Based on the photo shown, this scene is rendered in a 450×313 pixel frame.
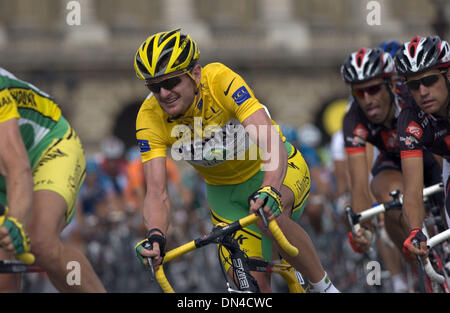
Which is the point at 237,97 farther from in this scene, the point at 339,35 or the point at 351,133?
the point at 339,35

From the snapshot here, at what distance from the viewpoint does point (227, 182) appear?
269 inches

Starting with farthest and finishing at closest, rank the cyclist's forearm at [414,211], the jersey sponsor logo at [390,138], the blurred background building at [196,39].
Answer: the blurred background building at [196,39]
the jersey sponsor logo at [390,138]
the cyclist's forearm at [414,211]

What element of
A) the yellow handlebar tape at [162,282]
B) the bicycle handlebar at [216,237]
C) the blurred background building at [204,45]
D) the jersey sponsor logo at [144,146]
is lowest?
the yellow handlebar tape at [162,282]

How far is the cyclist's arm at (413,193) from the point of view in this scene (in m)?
6.42

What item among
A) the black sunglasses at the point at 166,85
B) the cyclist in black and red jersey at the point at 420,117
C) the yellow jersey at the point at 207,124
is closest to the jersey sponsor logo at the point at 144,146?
the yellow jersey at the point at 207,124

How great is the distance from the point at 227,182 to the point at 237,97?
104cm

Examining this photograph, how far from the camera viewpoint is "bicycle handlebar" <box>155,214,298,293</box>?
17.3 feet

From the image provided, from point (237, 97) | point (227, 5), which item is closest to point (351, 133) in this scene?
point (237, 97)

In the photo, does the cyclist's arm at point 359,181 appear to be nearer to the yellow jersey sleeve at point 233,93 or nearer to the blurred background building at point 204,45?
the yellow jersey sleeve at point 233,93

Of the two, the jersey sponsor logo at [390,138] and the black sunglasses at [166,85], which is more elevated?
the black sunglasses at [166,85]

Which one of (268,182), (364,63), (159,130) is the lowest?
(268,182)

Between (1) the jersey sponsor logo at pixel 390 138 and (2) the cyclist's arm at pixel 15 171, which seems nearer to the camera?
(2) the cyclist's arm at pixel 15 171
